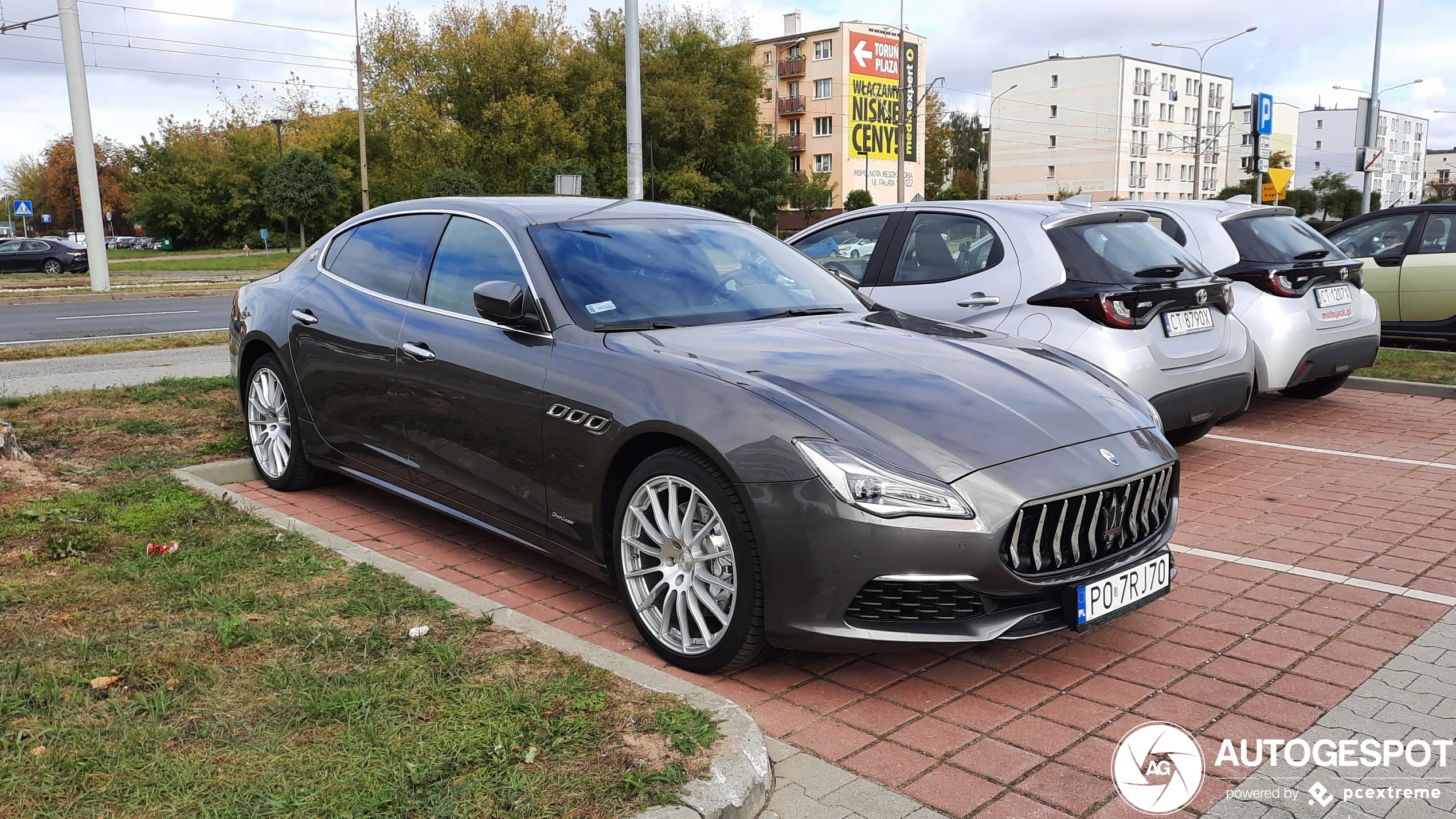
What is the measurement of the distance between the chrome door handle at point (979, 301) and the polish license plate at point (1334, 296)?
9.98 feet

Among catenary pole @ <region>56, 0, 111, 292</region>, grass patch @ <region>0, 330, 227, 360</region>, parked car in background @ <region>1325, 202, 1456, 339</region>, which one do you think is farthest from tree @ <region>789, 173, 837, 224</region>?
parked car in background @ <region>1325, 202, 1456, 339</region>

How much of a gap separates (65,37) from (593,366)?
22.1m

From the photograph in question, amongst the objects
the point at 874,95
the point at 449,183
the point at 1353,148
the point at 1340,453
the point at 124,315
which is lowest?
the point at 1340,453

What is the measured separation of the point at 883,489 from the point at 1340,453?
523 cm

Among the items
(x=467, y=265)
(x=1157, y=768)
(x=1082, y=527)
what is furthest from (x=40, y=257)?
(x=1157, y=768)

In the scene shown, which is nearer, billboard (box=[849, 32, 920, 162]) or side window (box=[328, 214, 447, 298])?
side window (box=[328, 214, 447, 298])

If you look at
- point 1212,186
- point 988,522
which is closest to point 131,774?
point 988,522

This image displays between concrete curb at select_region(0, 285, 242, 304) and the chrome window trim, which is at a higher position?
the chrome window trim

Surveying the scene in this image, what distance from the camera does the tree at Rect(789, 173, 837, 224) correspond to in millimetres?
75500

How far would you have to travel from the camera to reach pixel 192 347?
1253 cm

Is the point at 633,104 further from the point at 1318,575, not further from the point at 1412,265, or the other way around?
the point at 1318,575

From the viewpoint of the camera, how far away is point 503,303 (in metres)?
4.14

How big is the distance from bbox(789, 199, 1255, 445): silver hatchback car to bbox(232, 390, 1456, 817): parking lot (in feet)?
2.18

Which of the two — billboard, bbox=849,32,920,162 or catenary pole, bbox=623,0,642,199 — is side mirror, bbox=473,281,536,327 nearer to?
catenary pole, bbox=623,0,642,199
